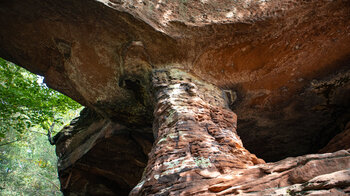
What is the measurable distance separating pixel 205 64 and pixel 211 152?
92.0 inches

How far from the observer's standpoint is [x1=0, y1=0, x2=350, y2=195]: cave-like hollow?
3.57m

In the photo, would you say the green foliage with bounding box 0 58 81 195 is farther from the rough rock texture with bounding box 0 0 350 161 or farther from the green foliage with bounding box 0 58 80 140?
the rough rock texture with bounding box 0 0 350 161

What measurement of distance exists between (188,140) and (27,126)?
7.99 m

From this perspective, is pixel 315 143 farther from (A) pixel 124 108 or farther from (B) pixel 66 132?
(B) pixel 66 132

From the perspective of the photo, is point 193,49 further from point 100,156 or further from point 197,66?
point 100,156

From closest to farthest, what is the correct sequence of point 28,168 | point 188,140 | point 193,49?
point 188,140
point 193,49
point 28,168

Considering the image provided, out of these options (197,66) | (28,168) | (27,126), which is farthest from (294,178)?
(28,168)

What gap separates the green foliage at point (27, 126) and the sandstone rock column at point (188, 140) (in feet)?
21.6

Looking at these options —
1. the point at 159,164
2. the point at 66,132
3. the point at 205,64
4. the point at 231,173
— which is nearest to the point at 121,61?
the point at 205,64

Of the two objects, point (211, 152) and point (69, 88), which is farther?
point (69, 88)

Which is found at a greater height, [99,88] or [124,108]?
[99,88]

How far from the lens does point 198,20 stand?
14.4 feet

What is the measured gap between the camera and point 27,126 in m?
8.70

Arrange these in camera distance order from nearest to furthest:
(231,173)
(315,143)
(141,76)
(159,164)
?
1. (231,173)
2. (159,164)
3. (141,76)
4. (315,143)
